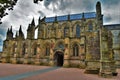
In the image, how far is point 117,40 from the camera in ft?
116

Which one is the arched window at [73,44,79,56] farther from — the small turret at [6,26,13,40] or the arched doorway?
the small turret at [6,26,13,40]

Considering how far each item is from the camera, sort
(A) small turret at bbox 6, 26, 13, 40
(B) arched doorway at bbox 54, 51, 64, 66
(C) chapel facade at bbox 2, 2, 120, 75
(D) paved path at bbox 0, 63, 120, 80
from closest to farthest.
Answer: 1. (D) paved path at bbox 0, 63, 120, 80
2. (C) chapel facade at bbox 2, 2, 120, 75
3. (B) arched doorway at bbox 54, 51, 64, 66
4. (A) small turret at bbox 6, 26, 13, 40

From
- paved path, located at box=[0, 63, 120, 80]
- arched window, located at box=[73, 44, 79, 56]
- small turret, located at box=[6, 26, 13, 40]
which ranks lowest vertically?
paved path, located at box=[0, 63, 120, 80]

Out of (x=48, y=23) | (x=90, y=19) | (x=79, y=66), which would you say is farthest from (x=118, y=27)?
(x=48, y=23)

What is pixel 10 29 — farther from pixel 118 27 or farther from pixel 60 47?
pixel 118 27

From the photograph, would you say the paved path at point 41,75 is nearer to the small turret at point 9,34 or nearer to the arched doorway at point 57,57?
the arched doorway at point 57,57

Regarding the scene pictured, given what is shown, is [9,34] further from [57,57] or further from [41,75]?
[41,75]

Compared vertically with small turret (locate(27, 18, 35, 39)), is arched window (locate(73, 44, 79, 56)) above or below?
below

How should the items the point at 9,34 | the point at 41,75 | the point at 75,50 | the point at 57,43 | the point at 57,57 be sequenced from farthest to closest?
the point at 9,34, the point at 57,57, the point at 57,43, the point at 75,50, the point at 41,75

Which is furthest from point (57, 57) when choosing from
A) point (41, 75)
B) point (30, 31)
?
point (41, 75)

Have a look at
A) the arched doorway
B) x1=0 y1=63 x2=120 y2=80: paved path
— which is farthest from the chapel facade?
x1=0 y1=63 x2=120 y2=80: paved path

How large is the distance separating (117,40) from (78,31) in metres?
11.5

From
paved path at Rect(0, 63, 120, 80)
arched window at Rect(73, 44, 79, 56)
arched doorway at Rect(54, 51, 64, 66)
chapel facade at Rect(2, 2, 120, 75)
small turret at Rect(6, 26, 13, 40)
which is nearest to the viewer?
paved path at Rect(0, 63, 120, 80)

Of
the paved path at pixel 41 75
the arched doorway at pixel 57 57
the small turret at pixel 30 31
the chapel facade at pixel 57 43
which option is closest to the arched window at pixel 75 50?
the chapel facade at pixel 57 43
